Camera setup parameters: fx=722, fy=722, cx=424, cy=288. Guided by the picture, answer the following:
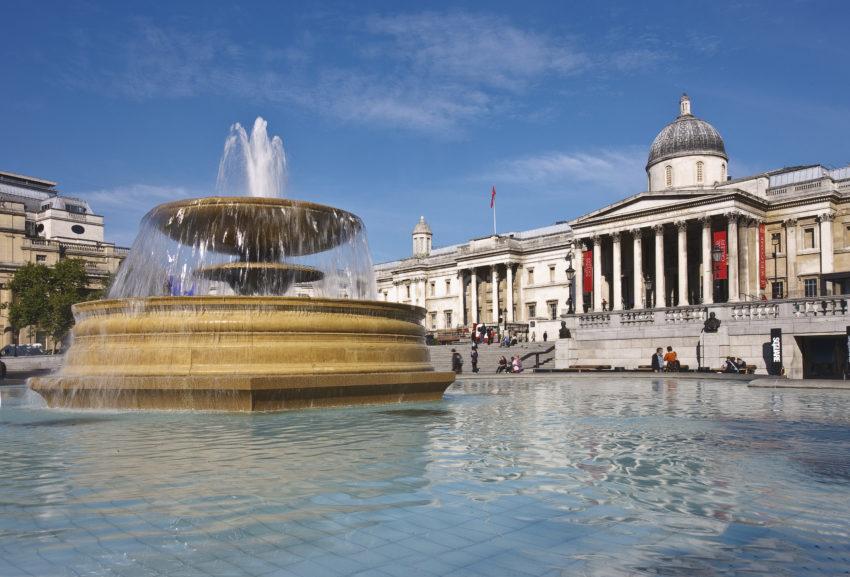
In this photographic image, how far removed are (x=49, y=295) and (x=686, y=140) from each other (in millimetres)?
50387

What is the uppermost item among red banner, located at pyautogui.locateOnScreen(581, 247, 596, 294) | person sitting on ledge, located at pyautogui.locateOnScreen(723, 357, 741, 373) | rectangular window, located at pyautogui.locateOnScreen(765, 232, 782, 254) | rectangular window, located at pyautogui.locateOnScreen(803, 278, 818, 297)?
rectangular window, located at pyautogui.locateOnScreen(765, 232, 782, 254)

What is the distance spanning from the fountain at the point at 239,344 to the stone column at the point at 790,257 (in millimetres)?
43664

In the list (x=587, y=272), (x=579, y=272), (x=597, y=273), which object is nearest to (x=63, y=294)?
(x=579, y=272)

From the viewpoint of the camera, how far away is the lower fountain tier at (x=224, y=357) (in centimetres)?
1023

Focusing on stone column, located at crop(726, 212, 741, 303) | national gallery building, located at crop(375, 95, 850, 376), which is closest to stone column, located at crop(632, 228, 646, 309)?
national gallery building, located at crop(375, 95, 850, 376)

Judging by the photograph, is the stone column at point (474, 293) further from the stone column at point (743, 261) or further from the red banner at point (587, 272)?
the stone column at point (743, 261)

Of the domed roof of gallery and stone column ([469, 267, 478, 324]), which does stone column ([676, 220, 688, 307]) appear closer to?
the domed roof of gallery

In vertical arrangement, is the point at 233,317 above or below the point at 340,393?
above

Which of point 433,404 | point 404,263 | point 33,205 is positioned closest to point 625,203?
point 404,263

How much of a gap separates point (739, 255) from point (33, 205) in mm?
68820

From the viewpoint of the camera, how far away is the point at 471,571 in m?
3.50

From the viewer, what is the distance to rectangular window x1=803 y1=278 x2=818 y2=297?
48344 millimetres

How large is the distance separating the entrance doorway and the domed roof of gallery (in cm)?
2545

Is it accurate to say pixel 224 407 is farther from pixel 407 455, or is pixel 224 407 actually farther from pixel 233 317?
pixel 407 455
